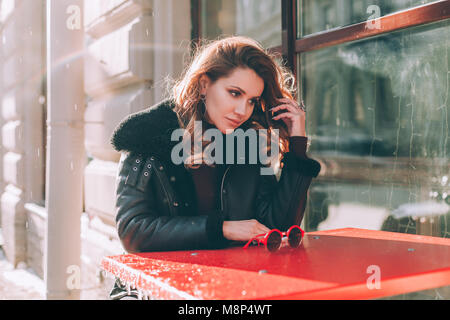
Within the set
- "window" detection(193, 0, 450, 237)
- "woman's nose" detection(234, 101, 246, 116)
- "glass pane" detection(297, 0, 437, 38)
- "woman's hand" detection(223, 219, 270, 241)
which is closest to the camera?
"woman's hand" detection(223, 219, 270, 241)

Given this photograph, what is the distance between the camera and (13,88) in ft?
19.8

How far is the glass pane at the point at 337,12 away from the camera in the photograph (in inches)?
88.7

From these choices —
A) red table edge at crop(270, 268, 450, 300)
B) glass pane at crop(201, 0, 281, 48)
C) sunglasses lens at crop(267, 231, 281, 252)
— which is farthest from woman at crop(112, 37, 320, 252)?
glass pane at crop(201, 0, 281, 48)

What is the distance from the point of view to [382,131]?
8.02 feet

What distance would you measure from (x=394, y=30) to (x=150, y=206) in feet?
4.51

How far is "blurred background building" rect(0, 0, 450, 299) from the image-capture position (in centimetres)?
216

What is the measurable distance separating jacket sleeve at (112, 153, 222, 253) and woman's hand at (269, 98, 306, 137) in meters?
0.59

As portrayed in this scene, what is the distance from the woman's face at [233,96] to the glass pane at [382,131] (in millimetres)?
836

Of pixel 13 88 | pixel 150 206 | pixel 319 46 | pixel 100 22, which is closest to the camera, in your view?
pixel 150 206

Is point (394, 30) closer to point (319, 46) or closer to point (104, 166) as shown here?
point (319, 46)

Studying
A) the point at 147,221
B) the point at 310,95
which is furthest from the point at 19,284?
the point at 147,221

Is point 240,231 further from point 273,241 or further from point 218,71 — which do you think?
point 218,71

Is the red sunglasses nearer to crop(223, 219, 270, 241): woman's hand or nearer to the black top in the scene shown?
crop(223, 219, 270, 241): woman's hand
